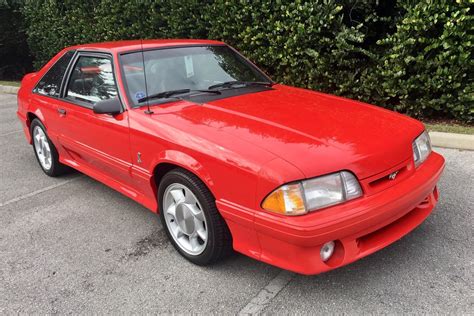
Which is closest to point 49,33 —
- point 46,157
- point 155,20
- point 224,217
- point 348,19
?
point 155,20

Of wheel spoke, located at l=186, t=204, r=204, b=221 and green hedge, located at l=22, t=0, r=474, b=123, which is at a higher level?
green hedge, located at l=22, t=0, r=474, b=123

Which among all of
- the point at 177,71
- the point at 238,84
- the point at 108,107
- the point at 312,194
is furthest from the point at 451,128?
the point at 108,107

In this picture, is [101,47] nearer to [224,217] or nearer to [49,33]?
[224,217]

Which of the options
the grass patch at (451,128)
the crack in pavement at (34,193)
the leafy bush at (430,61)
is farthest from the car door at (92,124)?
the grass patch at (451,128)

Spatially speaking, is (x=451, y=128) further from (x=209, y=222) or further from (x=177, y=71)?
(x=209, y=222)

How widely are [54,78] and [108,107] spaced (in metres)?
1.57

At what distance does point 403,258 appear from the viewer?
277 centimetres

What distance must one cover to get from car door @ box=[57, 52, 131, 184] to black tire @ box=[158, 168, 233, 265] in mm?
701

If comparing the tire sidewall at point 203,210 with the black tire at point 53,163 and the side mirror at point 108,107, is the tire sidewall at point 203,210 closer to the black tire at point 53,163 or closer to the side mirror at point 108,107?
the side mirror at point 108,107

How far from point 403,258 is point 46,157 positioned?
3.98m

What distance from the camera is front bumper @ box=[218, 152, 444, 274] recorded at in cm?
219

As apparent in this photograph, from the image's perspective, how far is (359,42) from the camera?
229 inches

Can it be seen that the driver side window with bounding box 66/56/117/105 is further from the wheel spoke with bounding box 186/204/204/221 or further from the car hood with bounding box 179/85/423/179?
the wheel spoke with bounding box 186/204/204/221

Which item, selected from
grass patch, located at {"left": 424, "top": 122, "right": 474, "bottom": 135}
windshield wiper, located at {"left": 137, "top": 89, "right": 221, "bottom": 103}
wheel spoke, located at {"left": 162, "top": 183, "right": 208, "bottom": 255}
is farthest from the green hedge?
wheel spoke, located at {"left": 162, "top": 183, "right": 208, "bottom": 255}
